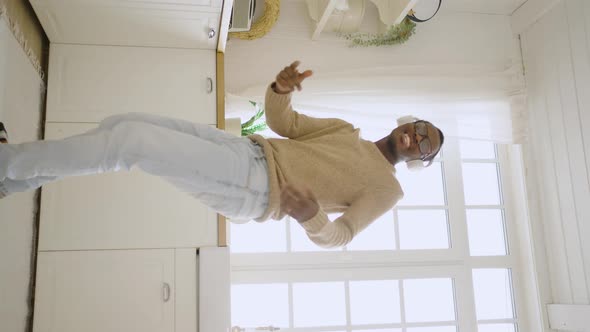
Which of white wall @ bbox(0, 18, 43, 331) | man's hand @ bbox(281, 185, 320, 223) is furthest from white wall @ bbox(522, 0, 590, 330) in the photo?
white wall @ bbox(0, 18, 43, 331)

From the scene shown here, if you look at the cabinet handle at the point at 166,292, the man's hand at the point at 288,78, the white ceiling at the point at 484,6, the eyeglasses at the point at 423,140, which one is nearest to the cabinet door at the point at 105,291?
the cabinet handle at the point at 166,292

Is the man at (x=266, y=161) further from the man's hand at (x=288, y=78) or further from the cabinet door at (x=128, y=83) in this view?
the cabinet door at (x=128, y=83)

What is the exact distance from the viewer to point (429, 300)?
311cm

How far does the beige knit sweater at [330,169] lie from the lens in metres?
1.58

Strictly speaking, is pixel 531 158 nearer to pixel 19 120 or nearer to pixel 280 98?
pixel 280 98

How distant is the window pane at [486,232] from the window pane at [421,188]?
8.9 inches

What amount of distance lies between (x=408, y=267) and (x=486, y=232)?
593 mm

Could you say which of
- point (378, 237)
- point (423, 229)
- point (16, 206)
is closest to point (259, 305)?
point (378, 237)

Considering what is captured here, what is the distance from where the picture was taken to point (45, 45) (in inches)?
101

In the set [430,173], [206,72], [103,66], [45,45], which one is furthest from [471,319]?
[45,45]

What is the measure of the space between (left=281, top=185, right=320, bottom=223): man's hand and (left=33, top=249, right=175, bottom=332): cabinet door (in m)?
1.12

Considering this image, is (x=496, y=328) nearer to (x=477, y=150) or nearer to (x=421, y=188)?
(x=421, y=188)

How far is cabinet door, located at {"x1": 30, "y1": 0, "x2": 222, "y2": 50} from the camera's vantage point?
2336 mm

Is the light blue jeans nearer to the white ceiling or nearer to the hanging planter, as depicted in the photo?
the hanging planter
